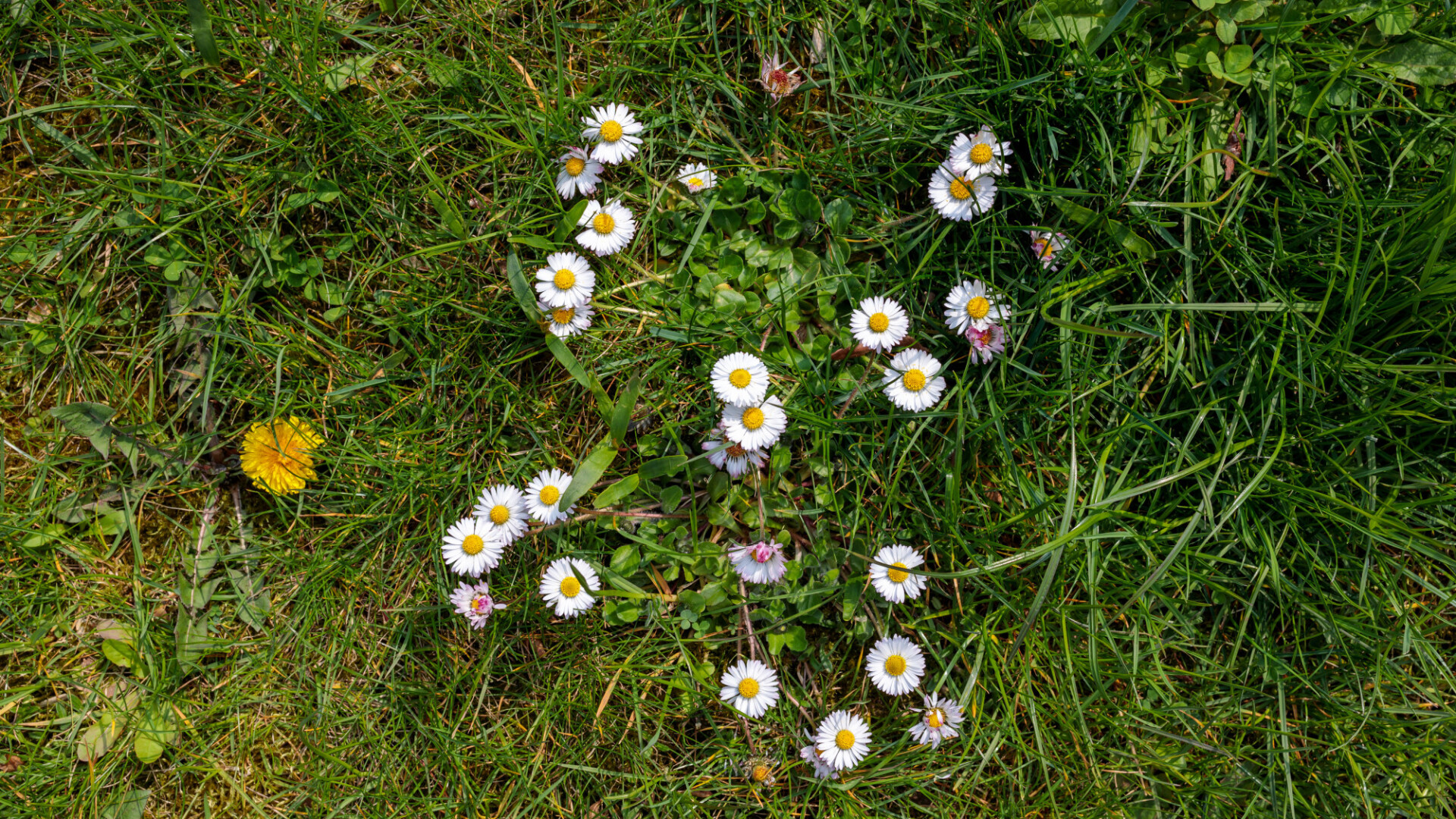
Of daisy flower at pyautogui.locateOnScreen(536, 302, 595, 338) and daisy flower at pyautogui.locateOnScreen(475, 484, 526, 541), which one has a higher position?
daisy flower at pyautogui.locateOnScreen(536, 302, 595, 338)

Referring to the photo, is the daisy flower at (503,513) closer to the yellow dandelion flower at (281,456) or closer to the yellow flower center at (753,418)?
the yellow dandelion flower at (281,456)

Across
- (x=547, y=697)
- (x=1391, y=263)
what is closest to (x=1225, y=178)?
(x=1391, y=263)

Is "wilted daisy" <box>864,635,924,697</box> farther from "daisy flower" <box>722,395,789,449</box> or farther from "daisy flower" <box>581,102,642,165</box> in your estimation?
"daisy flower" <box>581,102,642,165</box>

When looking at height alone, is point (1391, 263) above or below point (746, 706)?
above

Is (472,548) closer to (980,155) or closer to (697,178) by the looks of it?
(697,178)

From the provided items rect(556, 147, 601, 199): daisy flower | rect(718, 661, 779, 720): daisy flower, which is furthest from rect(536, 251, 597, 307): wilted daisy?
rect(718, 661, 779, 720): daisy flower

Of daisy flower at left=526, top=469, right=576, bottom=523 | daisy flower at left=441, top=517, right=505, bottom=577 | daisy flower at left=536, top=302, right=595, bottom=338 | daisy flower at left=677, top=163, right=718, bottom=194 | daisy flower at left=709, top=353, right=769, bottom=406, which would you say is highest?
daisy flower at left=677, top=163, right=718, bottom=194

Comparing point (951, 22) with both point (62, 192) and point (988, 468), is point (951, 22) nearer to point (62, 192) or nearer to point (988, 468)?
point (988, 468)

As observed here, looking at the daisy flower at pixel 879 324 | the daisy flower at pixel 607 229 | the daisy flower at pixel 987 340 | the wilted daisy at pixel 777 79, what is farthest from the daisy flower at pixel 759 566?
the wilted daisy at pixel 777 79
